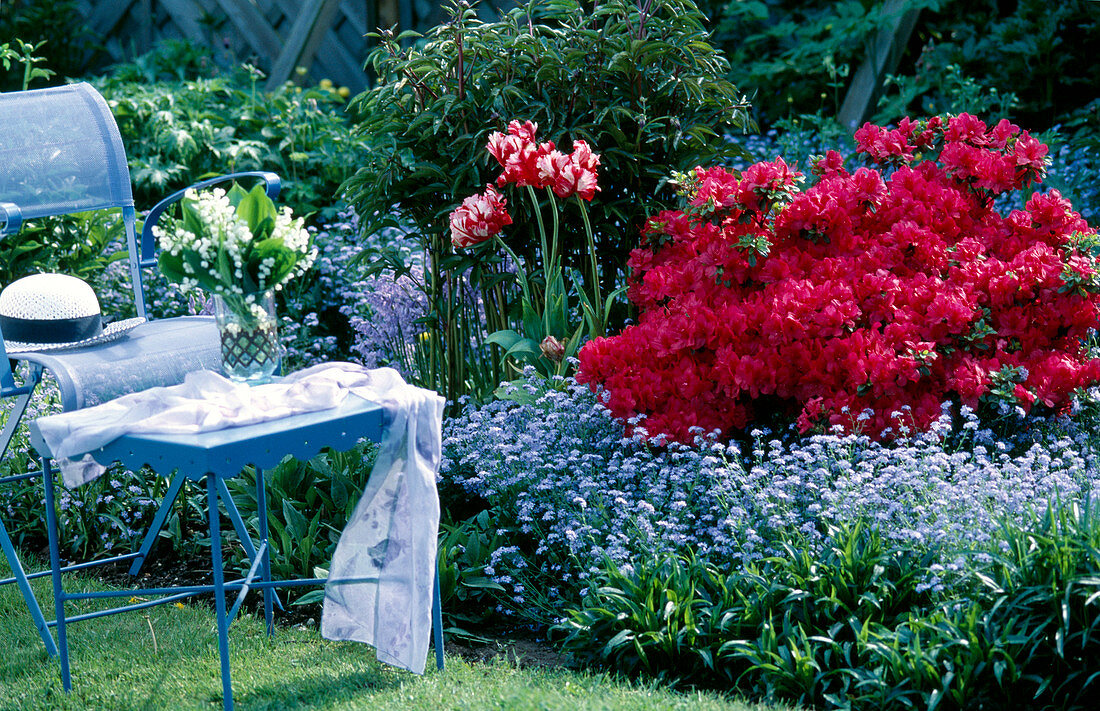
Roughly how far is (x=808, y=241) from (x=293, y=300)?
255 centimetres

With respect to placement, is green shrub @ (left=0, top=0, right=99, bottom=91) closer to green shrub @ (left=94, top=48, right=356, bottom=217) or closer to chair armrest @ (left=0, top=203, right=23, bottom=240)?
green shrub @ (left=94, top=48, right=356, bottom=217)

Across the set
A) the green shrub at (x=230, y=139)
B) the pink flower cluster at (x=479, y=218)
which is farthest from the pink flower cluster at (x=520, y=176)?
the green shrub at (x=230, y=139)

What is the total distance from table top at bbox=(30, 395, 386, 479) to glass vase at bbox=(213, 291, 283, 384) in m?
0.26

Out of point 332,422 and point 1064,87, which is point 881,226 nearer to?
point 332,422

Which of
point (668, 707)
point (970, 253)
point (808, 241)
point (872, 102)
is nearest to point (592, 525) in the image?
point (668, 707)

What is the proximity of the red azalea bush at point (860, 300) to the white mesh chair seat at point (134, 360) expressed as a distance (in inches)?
42.3

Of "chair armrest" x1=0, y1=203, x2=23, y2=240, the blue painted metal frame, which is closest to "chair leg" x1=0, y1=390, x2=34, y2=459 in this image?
the blue painted metal frame

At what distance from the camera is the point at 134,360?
2627 millimetres

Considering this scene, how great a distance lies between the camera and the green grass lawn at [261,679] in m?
2.21

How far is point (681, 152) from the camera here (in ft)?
12.1

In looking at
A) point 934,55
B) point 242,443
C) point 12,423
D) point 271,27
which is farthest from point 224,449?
point 271,27

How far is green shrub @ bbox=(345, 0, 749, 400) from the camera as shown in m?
3.57

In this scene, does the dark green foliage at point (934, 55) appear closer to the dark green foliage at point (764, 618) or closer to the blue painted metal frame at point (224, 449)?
the dark green foliage at point (764, 618)

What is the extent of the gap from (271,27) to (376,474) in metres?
5.26
